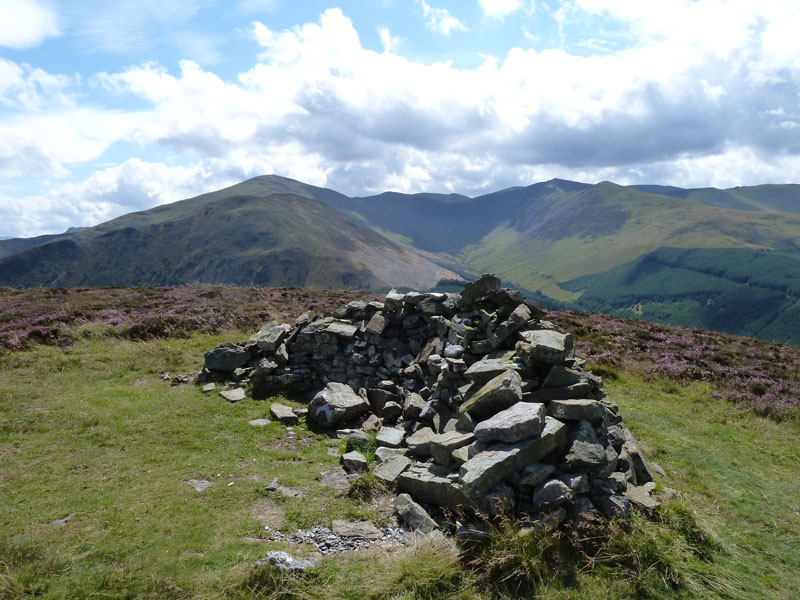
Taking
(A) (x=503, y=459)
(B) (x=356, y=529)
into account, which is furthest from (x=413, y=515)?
(A) (x=503, y=459)

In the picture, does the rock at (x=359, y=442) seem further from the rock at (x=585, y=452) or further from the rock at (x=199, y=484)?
the rock at (x=585, y=452)

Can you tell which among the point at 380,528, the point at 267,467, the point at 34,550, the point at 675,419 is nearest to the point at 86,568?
the point at 34,550

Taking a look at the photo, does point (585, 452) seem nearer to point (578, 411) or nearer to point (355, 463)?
point (578, 411)

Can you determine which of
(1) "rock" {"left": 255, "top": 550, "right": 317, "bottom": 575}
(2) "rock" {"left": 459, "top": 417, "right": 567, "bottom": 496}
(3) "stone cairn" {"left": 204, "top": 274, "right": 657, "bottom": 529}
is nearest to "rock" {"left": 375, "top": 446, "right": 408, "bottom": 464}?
(3) "stone cairn" {"left": 204, "top": 274, "right": 657, "bottom": 529}

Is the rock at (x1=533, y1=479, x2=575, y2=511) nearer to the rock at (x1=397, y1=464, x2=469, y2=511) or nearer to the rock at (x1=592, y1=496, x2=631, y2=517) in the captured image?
the rock at (x1=592, y1=496, x2=631, y2=517)

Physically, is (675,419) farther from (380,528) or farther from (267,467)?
(267,467)

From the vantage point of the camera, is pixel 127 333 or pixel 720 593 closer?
pixel 720 593

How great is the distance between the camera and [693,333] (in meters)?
36.8

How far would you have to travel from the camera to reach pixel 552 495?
8.98 metres

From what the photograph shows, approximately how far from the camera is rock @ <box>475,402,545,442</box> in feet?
31.7

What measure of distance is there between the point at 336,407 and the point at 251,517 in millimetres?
6122

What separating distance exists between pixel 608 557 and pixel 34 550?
38.2ft

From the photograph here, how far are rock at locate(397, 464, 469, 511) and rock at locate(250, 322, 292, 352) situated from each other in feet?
35.8

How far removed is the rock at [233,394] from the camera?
689 inches
